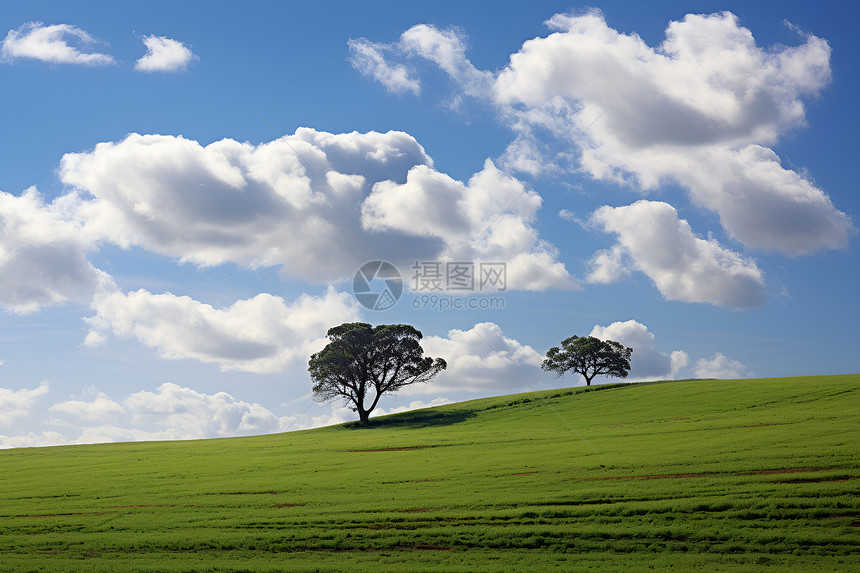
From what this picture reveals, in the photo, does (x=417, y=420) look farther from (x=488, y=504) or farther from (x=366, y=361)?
(x=488, y=504)

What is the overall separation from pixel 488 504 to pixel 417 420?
48.9m

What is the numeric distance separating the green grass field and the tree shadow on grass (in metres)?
18.3

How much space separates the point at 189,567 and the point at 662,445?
2994 centimetres

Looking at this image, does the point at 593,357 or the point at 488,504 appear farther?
the point at 593,357

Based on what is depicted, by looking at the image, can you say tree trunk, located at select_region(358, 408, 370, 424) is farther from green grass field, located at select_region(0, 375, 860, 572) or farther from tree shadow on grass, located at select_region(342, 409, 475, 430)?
green grass field, located at select_region(0, 375, 860, 572)

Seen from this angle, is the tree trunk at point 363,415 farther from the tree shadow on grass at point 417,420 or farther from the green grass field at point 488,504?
the green grass field at point 488,504

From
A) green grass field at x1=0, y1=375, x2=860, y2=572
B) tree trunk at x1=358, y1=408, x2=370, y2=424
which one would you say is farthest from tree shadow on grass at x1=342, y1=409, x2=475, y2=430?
green grass field at x1=0, y1=375, x2=860, y2=572

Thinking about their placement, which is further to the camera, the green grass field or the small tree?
the small tree

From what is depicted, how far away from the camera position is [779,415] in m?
48.8

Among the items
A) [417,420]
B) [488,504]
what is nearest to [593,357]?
[417,420]

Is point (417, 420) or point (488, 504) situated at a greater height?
point (417, 420)

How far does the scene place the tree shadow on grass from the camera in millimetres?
72812

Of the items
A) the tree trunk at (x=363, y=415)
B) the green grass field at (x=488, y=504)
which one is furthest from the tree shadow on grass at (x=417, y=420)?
the green grass field at (x=488, y=504)

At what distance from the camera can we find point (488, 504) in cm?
2916
